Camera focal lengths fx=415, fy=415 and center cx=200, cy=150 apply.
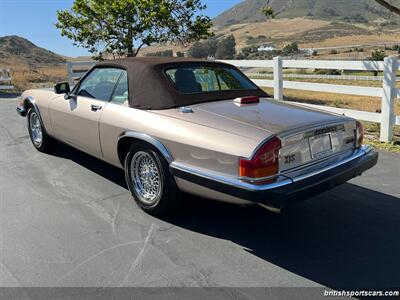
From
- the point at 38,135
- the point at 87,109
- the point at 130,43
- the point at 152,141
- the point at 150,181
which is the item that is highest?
the point at 130,43

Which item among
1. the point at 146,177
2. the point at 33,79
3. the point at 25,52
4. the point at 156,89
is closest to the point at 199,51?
the point at 33,79

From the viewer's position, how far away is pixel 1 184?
5160mm

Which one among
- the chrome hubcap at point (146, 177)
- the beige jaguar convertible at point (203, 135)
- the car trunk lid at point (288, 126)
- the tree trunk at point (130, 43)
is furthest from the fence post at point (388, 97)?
the tree trunk at point (130, 43)

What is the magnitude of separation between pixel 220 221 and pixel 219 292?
3.94 feet

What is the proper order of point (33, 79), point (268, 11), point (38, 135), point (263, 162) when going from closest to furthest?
1. point (263, 162)
2. point (38, 135)
3. point (268, 11)
4. point (33, 79)

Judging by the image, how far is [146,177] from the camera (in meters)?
4.17

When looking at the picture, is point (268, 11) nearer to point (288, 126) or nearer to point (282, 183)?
point (288, 126)

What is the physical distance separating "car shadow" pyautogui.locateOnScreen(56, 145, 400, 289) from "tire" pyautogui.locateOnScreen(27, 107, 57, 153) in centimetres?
292

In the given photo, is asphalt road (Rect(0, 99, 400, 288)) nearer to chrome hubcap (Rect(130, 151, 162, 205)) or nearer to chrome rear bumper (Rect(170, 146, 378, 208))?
chrome hubcap (Rect(130, 151, 162, 205))

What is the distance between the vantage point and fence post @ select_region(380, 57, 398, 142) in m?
6.45

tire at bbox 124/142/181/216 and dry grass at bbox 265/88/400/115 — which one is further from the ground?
tire at bbox 124/142/181/216

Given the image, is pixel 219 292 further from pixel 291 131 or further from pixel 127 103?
pixel 127 103

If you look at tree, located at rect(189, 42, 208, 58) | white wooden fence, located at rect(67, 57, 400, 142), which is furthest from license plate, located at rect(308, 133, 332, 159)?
tree, located at rect(189, 42, 208, 58)

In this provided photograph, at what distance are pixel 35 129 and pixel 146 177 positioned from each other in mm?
3198
